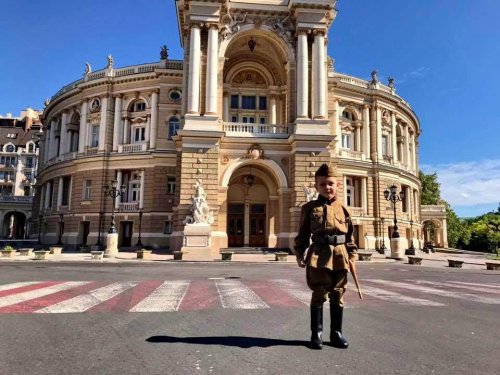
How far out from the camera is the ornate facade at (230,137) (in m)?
30.4

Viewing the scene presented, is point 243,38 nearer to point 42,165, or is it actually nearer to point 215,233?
point 215,233

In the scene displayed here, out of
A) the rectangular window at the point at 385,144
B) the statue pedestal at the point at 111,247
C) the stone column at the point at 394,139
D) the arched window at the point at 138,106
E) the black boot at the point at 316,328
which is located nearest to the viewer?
the black boot at the point at 316,328

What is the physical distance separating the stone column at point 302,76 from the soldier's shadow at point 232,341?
27.2 meters

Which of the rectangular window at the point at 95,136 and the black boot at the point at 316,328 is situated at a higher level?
the rectangular window at the point at 95,136

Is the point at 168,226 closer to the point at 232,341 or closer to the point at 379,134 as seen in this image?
the point at 379,134

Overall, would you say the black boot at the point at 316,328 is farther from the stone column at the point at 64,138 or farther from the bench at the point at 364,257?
the stone column at the point at 64,138

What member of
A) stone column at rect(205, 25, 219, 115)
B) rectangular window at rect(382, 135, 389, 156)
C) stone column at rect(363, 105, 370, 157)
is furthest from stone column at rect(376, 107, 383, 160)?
stone column at rect(205, 25, 219, 115)

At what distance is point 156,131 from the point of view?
39.4 meters

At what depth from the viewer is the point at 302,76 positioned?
31.6m

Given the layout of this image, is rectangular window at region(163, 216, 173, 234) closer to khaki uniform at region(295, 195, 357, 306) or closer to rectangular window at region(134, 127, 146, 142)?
rectangular window at region(134, 127, 146, 142)

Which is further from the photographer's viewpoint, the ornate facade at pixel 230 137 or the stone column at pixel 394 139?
the stone column at pixel 394 139

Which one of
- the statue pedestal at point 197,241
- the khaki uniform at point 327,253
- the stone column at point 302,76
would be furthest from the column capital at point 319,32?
the khaki uniform at point 327,253

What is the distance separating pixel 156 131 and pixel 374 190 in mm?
22463

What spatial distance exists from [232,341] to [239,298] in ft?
11.2
